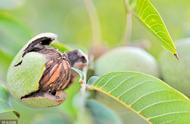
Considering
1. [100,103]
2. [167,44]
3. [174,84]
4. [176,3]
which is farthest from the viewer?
[176,3]

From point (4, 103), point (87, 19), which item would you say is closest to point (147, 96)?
point (4, 103)

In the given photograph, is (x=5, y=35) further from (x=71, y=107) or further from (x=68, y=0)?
(x=68, y=0)

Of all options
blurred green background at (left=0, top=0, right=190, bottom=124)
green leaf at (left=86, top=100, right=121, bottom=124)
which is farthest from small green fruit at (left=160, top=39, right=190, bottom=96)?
blurred green background at (left=0, top=0, right=190, bottom=124)

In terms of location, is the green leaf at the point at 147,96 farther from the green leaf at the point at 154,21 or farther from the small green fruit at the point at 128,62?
the small green fruit at the point at 128,62

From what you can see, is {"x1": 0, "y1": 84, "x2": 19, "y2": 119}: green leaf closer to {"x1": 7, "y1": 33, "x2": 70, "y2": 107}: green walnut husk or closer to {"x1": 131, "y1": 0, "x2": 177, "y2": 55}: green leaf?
{"x1": 7, "y1": 33, "x2": 70, "y2": 107}: green walnut husk

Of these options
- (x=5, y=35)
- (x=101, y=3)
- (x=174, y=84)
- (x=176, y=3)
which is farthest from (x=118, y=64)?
(x=101, y=3)
